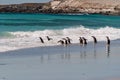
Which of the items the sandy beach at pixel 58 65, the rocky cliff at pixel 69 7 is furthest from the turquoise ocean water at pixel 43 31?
the rocky cliff at pixel 69 7

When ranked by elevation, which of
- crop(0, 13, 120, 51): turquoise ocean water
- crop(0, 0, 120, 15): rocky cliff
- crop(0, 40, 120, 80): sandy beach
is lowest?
crop(0, 0, 120, 15): rocky cliff

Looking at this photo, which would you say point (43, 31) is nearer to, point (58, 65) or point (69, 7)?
point (58, 65)

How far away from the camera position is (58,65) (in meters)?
21.1

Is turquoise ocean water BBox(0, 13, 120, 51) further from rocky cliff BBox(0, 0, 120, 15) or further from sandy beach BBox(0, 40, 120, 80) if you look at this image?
rocky cliff BBox(0, 0, 120, 15)

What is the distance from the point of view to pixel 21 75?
1833 cm

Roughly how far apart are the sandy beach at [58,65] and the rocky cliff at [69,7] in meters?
135

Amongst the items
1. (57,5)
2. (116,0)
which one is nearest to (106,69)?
(116,0)

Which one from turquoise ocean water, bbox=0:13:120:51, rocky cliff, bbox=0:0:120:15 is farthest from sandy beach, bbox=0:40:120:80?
rocky cliff, bbox=0:0:120:15

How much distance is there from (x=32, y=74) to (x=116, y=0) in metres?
157

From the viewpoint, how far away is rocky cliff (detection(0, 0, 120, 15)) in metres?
168

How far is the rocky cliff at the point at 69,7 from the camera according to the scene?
168 m

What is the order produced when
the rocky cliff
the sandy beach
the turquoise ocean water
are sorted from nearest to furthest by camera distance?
the sandy beach
the turquoise ocean water
the rocky cliff

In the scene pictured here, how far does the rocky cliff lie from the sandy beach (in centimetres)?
13486

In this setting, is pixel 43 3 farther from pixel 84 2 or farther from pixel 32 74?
pixel 32 74
